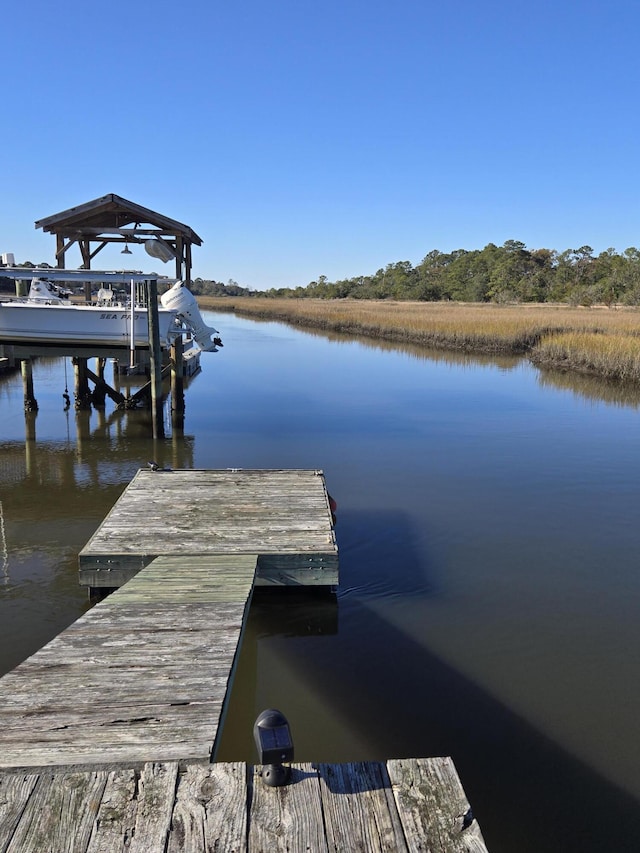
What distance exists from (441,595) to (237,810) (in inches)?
162

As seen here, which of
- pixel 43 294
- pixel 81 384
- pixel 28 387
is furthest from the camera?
pixel 81 384

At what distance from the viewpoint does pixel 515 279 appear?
232 feet

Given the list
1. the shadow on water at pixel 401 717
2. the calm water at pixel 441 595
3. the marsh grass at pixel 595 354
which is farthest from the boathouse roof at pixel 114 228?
the marsh grass at pixel 595 354

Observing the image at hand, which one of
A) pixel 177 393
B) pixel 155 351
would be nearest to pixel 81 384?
pixel 177 393

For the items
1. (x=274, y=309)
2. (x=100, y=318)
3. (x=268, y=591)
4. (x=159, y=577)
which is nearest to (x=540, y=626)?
(x=268, y=591)

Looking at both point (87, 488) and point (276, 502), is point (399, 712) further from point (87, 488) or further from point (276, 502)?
point (87, 488)

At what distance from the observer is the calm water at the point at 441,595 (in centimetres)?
411

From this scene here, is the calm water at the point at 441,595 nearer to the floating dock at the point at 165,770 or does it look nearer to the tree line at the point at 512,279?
the floating dock at the point at 165,770

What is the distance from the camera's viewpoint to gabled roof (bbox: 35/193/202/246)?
12398 mm

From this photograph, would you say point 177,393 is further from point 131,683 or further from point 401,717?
point 131,683

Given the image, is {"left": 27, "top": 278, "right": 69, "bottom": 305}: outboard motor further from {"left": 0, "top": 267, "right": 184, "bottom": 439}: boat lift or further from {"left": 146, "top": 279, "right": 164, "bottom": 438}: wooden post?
{"left": 146, "top": 279, "right": 164, "bottom": 438}: wooden post

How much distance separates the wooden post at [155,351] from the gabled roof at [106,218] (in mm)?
2130

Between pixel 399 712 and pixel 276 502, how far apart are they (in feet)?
9.06

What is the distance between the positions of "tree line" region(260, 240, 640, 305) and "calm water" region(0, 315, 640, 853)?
46.0m
